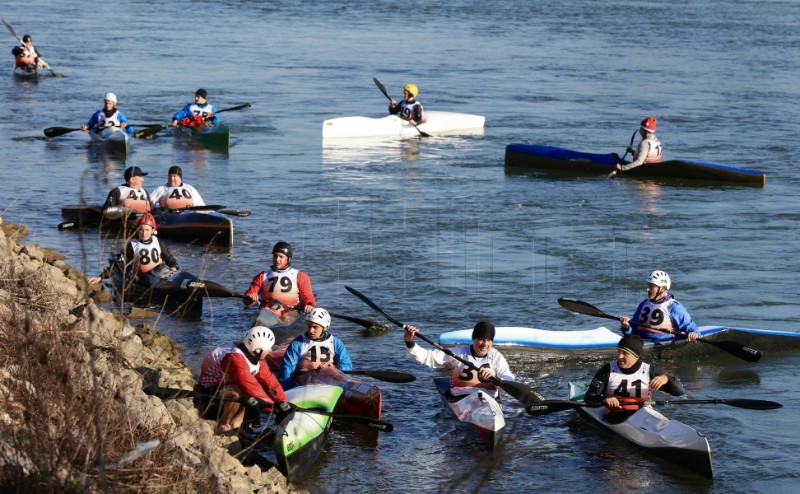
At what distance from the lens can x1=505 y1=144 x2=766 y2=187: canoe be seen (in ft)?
76.2

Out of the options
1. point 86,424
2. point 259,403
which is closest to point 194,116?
point 259,403

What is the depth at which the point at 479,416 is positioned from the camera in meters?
10.8

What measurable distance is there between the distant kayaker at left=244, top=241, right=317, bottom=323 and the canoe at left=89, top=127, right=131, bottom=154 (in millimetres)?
11565

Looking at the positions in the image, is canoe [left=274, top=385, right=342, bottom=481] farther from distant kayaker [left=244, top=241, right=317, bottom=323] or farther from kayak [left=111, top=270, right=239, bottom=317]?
kayak [left=111, top=270, right=239, bottom=317]

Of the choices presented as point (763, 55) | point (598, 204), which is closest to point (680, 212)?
point (598, 204)

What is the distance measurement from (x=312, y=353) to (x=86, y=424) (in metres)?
4.52

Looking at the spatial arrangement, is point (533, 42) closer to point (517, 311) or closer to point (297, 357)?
point (517, 311)

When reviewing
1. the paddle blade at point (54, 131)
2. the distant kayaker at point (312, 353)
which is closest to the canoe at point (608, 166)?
the paddle blade at point (54, 131)

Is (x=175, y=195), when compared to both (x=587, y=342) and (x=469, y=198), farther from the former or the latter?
(x=587, y=342)

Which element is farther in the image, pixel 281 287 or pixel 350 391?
pixel 281 287

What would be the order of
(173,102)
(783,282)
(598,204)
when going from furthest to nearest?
(173,102)
(598,204)
(783,282)

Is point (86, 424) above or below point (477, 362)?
above

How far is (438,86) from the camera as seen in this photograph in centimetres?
3528

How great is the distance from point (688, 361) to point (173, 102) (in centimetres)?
2030
